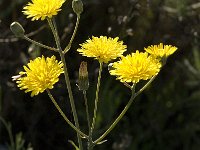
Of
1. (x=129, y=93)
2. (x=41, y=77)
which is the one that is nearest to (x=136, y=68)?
(x=41, y=77)

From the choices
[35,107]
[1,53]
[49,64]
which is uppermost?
[49,64]

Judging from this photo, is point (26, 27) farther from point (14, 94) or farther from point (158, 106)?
point (158, 106)

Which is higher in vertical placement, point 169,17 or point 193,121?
point 169,17

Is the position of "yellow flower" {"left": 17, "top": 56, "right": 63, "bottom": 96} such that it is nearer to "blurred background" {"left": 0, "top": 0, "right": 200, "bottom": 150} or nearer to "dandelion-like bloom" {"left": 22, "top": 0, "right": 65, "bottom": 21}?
"dandelion-like bloom" {"left": 22, "top": 0, "right": 65, "bottom": 21}

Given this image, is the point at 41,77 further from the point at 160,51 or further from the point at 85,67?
the point at 160,51

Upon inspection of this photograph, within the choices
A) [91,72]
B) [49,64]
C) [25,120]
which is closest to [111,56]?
[49,64]
